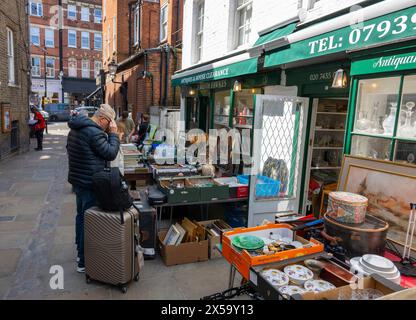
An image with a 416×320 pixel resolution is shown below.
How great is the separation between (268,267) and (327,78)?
3486 mm

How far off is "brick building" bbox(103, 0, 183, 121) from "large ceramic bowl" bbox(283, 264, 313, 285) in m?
11.8

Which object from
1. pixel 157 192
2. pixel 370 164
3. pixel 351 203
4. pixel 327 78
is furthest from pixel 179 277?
pixel 327 78

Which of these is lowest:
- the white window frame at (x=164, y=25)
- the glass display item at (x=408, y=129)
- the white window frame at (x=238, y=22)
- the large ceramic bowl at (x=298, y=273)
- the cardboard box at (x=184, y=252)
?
the cardboard box at (x=184, y=252)

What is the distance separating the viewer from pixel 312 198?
588cm

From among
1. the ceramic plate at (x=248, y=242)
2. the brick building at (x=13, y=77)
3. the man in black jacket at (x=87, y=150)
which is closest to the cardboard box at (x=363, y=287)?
the ceramic plate at (x=248, y=242)

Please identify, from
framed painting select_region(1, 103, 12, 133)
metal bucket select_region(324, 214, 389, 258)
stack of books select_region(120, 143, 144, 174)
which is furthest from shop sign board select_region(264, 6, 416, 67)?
framed painting select_region(1, 103, 12, 133)

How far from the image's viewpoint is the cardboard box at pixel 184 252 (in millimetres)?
4156

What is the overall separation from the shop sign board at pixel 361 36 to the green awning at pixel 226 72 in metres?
1.18

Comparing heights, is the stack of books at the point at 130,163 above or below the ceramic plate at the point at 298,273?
above

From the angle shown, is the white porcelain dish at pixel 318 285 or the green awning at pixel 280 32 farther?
the green awning at pixel 280 32

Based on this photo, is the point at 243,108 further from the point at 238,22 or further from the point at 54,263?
the point at 54,263

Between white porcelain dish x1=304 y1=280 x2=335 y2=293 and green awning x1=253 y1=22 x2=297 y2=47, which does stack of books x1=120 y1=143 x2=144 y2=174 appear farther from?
white porcelain dish x1=304 y1=280 x2=335 y2=293

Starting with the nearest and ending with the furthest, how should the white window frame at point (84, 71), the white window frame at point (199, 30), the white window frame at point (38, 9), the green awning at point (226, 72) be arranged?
the green awning at point (226, 72), the white window frame at point (199, 30), the white window frame at point (38, 9), the white window frame at point (84, 71)

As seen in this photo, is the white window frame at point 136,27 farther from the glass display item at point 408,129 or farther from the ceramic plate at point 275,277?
the ceramic plate at point 275,277
